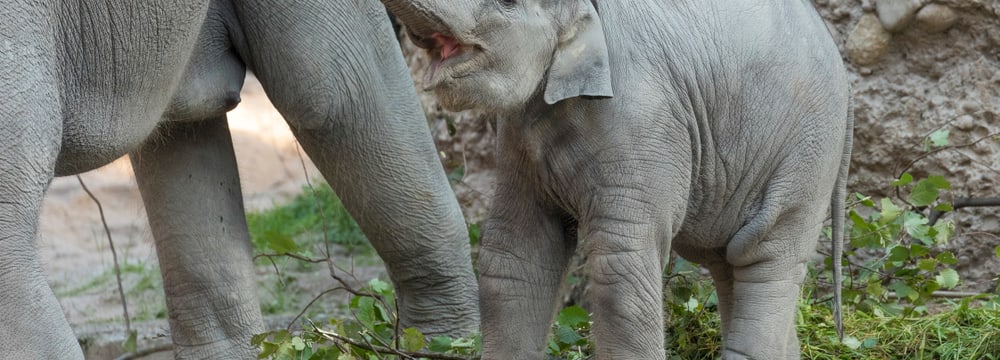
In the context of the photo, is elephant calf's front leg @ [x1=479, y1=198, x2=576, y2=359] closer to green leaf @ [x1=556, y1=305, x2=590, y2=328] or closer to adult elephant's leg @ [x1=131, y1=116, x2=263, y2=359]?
green leaf @ [x1=556, y1=305, x2=590, y2=328]

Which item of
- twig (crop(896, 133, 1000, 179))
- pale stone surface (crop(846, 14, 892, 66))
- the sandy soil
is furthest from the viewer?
the sandy soil

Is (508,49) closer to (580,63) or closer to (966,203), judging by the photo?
(580,63)

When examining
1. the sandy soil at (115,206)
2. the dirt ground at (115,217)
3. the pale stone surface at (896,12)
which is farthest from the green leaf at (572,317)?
the sandy soil at (115,206)

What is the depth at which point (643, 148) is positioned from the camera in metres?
2.36

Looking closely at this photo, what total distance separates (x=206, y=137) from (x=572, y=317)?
35.3 inches

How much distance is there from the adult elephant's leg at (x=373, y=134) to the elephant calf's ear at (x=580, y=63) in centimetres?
88

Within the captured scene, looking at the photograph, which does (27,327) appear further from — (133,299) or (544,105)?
(133,299)

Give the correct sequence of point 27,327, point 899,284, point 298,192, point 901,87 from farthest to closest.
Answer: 1. point 298,192
2. point 901,87
3. point 899,284
4. point 27,327

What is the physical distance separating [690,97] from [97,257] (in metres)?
4.67

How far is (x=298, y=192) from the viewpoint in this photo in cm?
746

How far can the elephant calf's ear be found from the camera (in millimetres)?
2285

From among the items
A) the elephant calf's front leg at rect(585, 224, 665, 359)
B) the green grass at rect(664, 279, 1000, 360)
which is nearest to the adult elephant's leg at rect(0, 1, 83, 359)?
the elephant calf's front leg at rect(585, 224, 665, 359)

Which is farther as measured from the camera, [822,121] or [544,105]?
[822,121]

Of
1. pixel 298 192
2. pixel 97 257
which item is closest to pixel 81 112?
pixel 97 257
